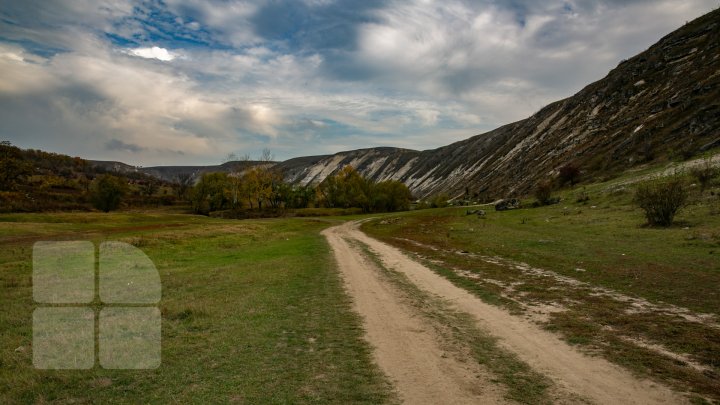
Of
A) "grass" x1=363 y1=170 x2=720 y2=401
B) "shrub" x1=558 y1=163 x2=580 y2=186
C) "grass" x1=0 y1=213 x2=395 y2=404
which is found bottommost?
"grass" x1=0 y1=213 x2=395 y2=404

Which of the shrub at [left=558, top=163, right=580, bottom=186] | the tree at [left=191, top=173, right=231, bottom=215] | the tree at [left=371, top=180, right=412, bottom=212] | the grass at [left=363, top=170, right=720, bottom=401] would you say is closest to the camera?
the grass at [left=363, top=170, right=720, bottom=401]

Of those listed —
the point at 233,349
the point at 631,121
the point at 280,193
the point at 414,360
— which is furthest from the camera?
the point at 280,193

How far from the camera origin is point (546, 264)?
18.6 meters

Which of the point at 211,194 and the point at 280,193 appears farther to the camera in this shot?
the point at 280,193

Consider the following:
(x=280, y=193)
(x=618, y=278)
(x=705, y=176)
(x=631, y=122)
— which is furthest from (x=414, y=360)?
(x=280, y=193)

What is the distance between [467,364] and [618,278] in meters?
10.3

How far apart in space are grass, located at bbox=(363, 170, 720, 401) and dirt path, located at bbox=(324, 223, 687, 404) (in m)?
0.57

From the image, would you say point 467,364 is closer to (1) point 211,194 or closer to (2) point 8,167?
(2) point 8,167

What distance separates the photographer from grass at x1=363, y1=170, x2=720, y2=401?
321 inches

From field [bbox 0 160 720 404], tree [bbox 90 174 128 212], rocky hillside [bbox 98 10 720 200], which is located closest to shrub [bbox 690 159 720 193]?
field [bbox 0 160 720 404]

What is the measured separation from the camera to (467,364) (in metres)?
7.78

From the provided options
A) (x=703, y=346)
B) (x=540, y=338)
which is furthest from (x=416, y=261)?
(x=703, y=346)

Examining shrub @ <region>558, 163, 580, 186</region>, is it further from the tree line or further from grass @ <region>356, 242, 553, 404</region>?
grass @ <region>356, 242, 553, 404</region>

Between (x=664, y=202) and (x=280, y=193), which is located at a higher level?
(x=280, y=193)
